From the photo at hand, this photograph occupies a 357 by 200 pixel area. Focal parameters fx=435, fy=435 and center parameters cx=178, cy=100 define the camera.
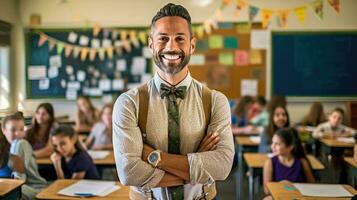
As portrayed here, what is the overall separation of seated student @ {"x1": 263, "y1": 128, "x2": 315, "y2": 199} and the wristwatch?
174 cm

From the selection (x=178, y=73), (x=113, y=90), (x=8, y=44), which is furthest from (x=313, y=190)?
(x=113, y=90)

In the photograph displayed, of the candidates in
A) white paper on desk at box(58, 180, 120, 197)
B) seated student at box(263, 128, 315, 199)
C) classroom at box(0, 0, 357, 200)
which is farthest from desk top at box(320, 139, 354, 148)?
white paper on desk at box(58, 180, 120, 197)

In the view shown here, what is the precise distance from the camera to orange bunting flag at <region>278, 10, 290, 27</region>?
215 inches

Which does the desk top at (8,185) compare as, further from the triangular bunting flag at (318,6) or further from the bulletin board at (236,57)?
the bulletin board at (236,57)

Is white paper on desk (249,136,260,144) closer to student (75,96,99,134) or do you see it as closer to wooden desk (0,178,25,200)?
student (75,96,99,134)

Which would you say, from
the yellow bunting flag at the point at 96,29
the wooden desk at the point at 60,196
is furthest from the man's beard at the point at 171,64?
the yellow bunting flag at the point at 96,29

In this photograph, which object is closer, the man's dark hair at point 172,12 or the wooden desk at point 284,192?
the man's dark hair at point 172,12

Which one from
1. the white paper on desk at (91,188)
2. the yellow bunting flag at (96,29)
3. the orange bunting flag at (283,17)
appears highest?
the orange bunting flag at (283,17)

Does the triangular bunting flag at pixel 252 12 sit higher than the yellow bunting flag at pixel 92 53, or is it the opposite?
the triangular bunting flag at pixel 252 12

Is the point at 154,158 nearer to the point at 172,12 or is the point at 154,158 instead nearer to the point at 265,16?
the point at 172,12

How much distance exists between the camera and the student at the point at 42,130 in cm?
325

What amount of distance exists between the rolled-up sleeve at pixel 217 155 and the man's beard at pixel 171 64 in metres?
0.17

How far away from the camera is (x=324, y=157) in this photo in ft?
14.1

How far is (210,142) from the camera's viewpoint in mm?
1497
